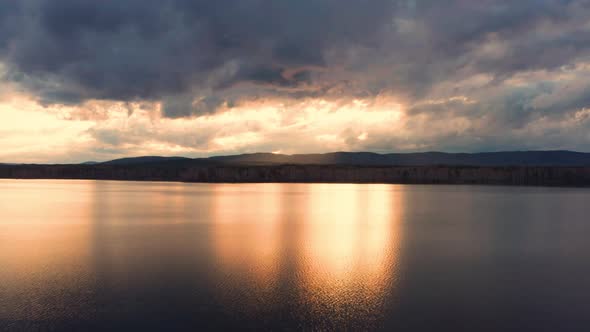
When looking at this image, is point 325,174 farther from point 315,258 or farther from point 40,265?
point 40,265

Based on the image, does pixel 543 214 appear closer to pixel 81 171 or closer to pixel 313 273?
pixel 313 273

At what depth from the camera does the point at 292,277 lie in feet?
51.7

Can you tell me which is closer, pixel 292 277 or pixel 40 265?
pixel 292 277

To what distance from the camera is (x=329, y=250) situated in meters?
21.5

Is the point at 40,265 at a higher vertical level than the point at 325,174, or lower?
lower

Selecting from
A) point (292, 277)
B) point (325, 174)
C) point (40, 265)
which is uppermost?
point (325, 174)

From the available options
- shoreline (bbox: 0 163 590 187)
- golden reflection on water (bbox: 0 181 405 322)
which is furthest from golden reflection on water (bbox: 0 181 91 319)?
shoreline (bbox: 0 163 590 187)

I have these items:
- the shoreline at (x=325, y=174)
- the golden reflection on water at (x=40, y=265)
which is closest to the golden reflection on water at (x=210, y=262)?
the golden reflection on water at (x=40, y=265)

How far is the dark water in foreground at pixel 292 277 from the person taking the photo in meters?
11.7

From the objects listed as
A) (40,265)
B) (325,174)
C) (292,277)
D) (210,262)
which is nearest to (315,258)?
(292,277)

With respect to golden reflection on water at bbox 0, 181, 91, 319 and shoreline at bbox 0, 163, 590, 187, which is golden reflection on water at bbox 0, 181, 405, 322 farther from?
shoreline at bbox 0, 163, 590, 187

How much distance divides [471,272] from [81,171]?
574 ft

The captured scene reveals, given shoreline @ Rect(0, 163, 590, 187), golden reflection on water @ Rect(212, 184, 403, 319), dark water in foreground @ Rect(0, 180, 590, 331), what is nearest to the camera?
dark water in foreground @ Rect(0, 180, 590, 331)

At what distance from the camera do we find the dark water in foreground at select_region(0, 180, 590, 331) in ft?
38.3
